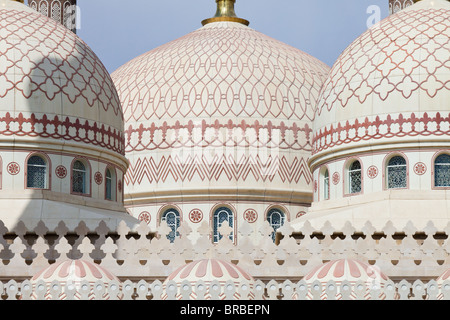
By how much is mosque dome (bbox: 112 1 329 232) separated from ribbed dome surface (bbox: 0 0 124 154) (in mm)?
3453

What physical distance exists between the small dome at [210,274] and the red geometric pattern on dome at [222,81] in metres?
12.6

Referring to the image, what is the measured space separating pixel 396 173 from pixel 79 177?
667 centimetres

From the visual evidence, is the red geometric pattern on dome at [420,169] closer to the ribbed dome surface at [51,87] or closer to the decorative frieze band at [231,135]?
the decorative frieze band at [231,135]

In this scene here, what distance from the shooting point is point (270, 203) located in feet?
117

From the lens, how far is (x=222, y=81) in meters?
36.4

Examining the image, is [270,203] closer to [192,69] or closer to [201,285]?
[192,69]

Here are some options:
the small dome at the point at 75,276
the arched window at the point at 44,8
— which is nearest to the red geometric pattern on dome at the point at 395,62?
the arched window at the point at 44,8

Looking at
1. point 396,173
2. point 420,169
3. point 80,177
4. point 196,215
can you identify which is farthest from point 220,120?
point 420,169

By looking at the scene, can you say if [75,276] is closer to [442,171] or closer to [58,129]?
[58,129]

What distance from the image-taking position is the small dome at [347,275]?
23.2 m

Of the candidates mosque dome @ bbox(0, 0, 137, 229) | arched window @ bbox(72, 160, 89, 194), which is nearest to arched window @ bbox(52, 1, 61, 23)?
mosque dome @ bbox(0, 0, 137, 229)

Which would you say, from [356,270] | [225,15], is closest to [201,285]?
[356,270]

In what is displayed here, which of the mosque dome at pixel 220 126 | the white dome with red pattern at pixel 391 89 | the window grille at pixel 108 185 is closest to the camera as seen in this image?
the white dome with red pattern at pixel 391 89
